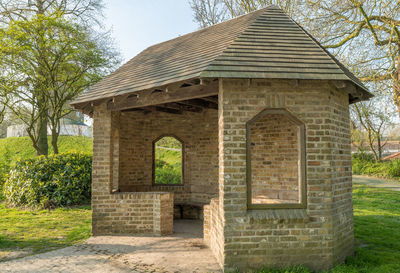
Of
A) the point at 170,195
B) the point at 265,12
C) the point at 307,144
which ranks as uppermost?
the point at 265,12

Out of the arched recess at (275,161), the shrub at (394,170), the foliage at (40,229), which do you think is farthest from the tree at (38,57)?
the shrub at (394,170)

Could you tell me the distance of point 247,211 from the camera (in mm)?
4680

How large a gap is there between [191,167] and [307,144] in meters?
5.33

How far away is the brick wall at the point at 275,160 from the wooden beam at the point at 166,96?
8.11 ft

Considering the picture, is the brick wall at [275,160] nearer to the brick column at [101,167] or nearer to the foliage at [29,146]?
the brick column at [101,167]

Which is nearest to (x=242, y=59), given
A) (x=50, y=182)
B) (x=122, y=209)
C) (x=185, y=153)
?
(x=122, y=209)

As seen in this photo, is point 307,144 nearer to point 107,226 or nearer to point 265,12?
point 265,12

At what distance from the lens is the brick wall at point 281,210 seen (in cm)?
458

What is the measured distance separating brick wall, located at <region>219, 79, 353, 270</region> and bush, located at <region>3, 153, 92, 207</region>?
7747mm

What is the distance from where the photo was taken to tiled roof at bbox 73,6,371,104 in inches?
180

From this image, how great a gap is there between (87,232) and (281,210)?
15.7 feet

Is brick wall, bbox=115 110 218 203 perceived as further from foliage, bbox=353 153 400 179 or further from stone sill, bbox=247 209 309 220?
foliage, bbox=353 153 400 179

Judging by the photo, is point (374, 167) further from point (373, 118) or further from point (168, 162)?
point (168, 162)

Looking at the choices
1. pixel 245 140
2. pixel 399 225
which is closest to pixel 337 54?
pixel 399 225
